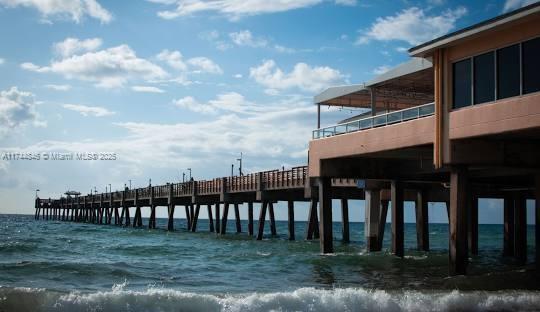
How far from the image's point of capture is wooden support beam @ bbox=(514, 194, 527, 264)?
3894 cm

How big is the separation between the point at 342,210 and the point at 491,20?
34048 mm

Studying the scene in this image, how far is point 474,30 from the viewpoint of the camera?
20734mm

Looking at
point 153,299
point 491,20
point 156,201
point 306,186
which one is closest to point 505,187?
point 306,186

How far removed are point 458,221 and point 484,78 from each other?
4.63m

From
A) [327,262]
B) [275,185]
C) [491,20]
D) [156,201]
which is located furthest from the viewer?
[156,201]

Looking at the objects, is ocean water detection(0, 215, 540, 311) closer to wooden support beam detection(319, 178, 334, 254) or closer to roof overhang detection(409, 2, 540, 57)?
wooden support beam detection(319, 178, 334, 254)

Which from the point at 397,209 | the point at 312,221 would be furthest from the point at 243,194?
the point at 397,209

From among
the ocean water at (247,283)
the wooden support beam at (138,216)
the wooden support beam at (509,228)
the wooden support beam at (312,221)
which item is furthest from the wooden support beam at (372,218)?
the wooden support beam at (138,216)

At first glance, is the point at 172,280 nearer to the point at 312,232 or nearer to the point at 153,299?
the point at 153,299

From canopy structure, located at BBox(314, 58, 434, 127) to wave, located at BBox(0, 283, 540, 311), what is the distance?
954cm

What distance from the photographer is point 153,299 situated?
60.8ft

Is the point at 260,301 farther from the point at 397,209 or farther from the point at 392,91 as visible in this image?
the point at 397,209

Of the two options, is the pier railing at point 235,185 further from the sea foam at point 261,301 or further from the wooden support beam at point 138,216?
the sea foam at point 261,301

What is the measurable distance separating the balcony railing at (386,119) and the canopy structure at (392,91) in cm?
115
